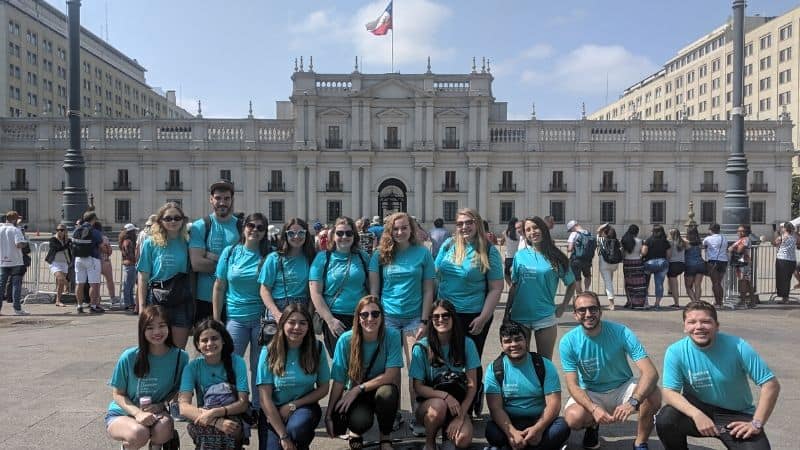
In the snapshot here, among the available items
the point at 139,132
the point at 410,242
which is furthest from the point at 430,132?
the point at 410,242

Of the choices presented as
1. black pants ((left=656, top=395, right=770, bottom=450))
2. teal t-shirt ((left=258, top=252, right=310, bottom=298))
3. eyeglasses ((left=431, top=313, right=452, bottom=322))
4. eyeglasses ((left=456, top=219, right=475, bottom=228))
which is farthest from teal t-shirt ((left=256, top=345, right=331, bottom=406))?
black pants ((left=656, top=395, right=770, bottom=450))

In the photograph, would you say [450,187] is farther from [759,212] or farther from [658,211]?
[759,212]

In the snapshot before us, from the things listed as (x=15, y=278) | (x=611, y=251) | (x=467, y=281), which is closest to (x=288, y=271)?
(x=467, y=281)

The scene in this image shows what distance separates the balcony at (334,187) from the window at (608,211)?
21.3 metres

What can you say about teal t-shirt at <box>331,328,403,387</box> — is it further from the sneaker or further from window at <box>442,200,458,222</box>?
window at <box>442,200,458,222</box>

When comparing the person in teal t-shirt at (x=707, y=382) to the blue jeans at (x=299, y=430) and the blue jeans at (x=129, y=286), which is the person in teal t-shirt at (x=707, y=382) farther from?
the blue jeans at (x=129, y=286)

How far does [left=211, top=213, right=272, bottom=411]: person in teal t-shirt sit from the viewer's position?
506 centimetres

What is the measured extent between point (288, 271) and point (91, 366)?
11.2 ft

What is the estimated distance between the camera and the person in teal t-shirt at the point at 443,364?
4395 millimetres

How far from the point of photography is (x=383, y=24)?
4456 centimetres

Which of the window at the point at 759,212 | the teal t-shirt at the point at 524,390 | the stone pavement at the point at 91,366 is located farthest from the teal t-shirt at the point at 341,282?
the window at the point at 759,212

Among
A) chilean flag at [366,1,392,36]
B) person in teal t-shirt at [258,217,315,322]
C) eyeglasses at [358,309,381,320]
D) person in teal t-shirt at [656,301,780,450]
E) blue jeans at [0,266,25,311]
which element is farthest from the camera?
chilean flag at [366,1,392,36]

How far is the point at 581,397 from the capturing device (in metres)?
4.32

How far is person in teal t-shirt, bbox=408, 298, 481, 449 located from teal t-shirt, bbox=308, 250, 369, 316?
76 cm
